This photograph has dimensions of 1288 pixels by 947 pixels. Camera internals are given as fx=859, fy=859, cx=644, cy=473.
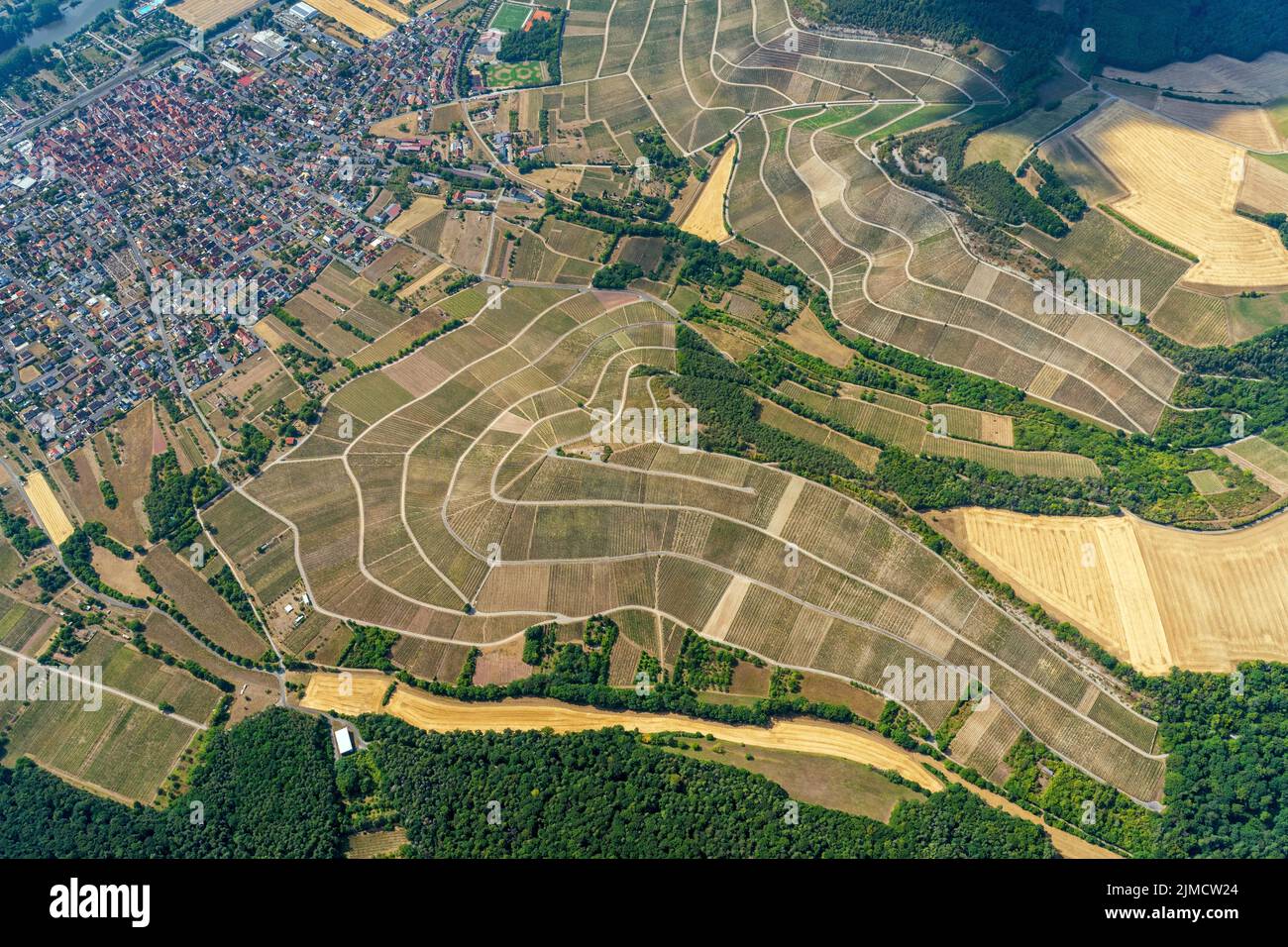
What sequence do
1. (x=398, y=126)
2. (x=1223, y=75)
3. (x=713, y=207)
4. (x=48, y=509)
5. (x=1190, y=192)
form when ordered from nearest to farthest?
1. (x=48, y=509)
2. (x=1190, y=192)
3. (x=713, y=207)
4. (x=1223, y=75)
5. (x=398, y=126)

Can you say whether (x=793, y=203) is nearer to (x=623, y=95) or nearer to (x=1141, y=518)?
(x=623, y=95)

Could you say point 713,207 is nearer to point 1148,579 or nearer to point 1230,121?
point 1148,579

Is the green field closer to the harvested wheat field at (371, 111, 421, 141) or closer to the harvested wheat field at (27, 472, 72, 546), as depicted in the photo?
the harvested wheat field at (371, 111, 421, 141)

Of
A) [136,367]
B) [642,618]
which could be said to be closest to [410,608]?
[642,618]

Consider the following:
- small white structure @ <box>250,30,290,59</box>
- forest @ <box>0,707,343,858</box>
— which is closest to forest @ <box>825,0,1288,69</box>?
small white structure @ <box>250,30,290,59</box>

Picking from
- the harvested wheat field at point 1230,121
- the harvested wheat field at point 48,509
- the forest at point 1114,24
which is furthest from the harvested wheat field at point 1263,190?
the harvested wheat field at point 48,509

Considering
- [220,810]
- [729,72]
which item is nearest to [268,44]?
[729,72]
